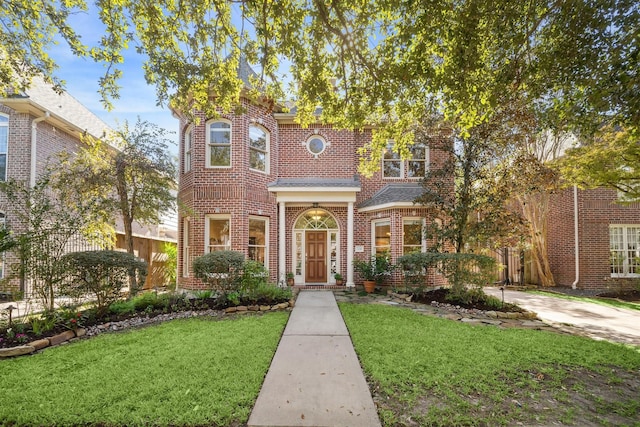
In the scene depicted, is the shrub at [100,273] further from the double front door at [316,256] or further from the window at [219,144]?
the double front door at [316,256]

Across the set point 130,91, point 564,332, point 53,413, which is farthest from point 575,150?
point 53,413

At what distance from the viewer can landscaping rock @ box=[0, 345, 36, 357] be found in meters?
4.56

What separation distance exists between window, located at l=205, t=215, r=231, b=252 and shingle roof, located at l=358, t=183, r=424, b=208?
5.13 m

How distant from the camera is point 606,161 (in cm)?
865

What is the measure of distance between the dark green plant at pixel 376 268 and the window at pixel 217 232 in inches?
186

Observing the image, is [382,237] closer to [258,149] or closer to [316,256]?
[316,256]

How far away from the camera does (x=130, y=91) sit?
6.22 metres

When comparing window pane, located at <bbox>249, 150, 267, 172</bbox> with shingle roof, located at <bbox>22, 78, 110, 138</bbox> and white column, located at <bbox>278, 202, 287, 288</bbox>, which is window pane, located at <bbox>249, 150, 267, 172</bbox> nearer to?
white column, located at <bbox>278, 202, 287, 288</bbox>

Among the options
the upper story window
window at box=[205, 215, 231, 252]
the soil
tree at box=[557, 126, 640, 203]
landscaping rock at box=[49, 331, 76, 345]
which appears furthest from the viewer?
the upper story window

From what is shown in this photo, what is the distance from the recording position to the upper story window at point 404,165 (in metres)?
12.5

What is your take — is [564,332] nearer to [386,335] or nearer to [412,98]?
[386,335]

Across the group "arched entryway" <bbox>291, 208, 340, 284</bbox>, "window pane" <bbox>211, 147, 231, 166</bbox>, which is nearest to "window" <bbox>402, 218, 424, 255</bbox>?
"arched entryway" <bbox>291, 208, 340, 284</bbox>

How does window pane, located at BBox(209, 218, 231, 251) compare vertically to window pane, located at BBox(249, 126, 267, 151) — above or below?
below

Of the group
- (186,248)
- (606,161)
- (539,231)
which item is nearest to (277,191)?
(186,248)
